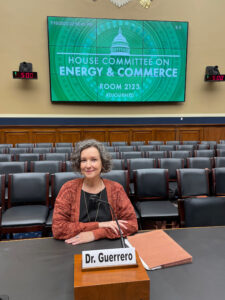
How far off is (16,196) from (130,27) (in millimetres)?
→ 5652

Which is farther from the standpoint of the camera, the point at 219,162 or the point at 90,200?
the point at 219,162

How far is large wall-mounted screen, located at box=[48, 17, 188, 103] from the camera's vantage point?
613cm

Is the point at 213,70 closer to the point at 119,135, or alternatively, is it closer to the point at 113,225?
the point at 119,135

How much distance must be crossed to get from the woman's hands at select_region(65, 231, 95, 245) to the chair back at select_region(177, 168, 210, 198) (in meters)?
1.44

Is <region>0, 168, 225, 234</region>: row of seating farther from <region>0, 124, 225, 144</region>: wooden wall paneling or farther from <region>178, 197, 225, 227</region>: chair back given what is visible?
<region>0, 124, 225, 144</region>: wooden wall paneling

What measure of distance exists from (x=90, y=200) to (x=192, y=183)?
1.37 meters

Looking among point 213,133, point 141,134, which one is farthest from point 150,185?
point 213,133

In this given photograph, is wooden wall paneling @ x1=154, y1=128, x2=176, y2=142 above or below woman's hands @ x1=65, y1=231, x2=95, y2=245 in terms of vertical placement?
above

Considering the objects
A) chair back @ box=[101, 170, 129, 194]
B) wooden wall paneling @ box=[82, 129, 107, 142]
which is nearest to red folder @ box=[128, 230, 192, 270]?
chair back @ box=[101, 170, 129, 194]

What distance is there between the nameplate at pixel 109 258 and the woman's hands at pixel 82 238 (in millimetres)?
349

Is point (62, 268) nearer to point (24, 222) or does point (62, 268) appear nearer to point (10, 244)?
point (10, 244)

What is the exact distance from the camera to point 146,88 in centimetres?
651

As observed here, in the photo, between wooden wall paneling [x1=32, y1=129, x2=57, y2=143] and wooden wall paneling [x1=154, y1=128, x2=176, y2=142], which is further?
wooden wall paneling [x1=154, y1=128, x2=176, y2=142]

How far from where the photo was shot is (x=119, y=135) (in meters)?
6.70
